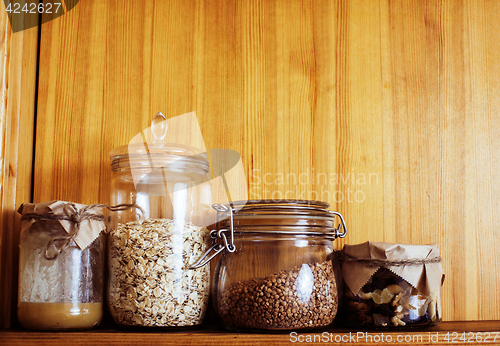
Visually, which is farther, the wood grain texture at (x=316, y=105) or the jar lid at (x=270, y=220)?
the wood grain texture at (x=316, y=105)

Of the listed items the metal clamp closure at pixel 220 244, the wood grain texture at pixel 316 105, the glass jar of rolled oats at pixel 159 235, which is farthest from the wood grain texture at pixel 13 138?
the metal clamp closure at pixel 220 244

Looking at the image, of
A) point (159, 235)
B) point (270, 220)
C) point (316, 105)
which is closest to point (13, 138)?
point (159, 235)

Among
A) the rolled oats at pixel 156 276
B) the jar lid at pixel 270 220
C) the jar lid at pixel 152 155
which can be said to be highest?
the jar lid at pixel 152 155

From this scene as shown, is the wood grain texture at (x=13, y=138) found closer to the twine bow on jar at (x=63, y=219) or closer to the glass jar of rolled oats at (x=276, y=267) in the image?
the twine bow on jar at (x=63, y=219)

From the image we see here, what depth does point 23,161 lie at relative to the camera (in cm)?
81

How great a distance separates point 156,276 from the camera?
646mm

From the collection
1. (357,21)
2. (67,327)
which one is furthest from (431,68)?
(67,327)

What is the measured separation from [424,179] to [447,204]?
72 mm

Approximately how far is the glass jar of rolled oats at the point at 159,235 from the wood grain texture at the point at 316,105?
0.41 feet

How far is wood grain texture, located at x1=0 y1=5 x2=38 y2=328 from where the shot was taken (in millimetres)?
708

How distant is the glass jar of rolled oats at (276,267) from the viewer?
64 centimetres

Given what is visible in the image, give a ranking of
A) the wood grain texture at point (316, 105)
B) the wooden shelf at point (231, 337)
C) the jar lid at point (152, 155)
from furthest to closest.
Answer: the wood grain texture at point (316, 105)
the jar lid at point (152, 155)
the wooden shelf at point (231, 337)

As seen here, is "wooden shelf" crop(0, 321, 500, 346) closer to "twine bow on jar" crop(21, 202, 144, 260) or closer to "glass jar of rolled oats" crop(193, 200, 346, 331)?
"glass jar of rolled oats" crop(193, 200, 346, 331)

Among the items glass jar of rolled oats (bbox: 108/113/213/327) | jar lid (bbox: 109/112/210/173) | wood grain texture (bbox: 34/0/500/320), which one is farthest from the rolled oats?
wood grain texture (bbox: 34/0/500/320)
